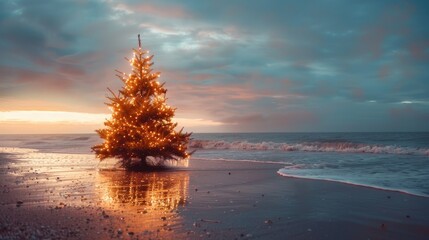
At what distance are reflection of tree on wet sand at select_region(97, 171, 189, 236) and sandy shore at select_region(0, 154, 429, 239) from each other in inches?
0.8

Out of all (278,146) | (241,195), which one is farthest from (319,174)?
(278,146)

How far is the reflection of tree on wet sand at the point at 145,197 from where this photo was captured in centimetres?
701

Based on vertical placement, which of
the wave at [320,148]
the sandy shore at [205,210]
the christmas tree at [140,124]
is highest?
the christmas tree at [140,124]

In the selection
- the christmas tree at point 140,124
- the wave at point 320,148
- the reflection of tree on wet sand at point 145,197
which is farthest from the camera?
the wave at point 320,148

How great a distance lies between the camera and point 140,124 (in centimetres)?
1733

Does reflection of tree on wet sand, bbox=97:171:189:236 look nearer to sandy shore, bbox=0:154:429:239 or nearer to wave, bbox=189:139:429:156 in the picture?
sandy shore, bbox=0:154:429:239

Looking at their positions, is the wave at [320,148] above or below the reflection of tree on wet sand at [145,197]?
above

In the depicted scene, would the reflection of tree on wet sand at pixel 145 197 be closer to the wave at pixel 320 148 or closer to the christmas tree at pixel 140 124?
the christmas tree at pixel 140 124

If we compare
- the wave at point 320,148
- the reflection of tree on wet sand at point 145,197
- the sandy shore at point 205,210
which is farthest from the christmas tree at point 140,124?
the wave at point 320,148

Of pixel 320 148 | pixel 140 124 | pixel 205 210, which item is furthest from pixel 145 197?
pixel 320 148

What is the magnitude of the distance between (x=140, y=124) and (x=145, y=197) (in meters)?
8.05

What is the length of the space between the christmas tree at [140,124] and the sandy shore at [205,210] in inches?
176

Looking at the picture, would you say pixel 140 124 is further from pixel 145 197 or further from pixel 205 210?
pixel 205 210

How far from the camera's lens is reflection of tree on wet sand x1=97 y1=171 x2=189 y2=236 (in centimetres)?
701
